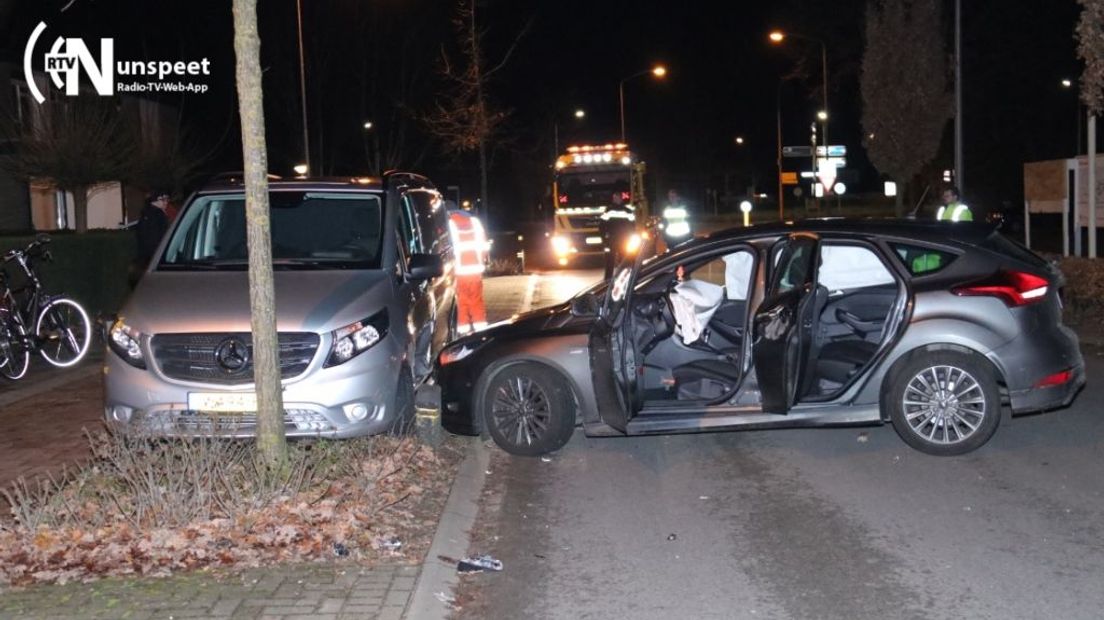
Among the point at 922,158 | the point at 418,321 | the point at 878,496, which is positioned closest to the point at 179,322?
the point at 418,321

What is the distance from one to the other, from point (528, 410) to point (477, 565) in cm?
252

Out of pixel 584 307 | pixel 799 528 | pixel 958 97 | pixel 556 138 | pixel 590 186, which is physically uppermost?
pixel 556 138

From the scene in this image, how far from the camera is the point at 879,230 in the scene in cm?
890

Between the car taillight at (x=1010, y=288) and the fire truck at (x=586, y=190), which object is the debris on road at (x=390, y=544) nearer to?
the car taillight at (x=1010, y=288)

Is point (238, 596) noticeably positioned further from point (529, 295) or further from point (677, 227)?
point (529, 295)

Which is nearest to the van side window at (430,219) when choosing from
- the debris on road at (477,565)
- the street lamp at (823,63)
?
the debris on road at (477,565)

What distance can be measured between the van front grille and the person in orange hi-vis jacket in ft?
16.5

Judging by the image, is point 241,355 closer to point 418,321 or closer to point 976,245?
point 418,321

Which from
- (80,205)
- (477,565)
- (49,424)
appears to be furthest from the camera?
(80,205)

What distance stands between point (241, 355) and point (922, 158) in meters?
22.8

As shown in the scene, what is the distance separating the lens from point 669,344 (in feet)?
31.6

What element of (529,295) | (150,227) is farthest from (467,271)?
(529,295)

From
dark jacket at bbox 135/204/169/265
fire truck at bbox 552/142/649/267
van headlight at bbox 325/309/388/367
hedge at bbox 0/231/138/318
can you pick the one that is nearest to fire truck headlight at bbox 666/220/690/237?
dark jacket at bbox 135/204/169/265

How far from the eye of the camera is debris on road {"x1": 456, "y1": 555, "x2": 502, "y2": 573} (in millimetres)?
6547
